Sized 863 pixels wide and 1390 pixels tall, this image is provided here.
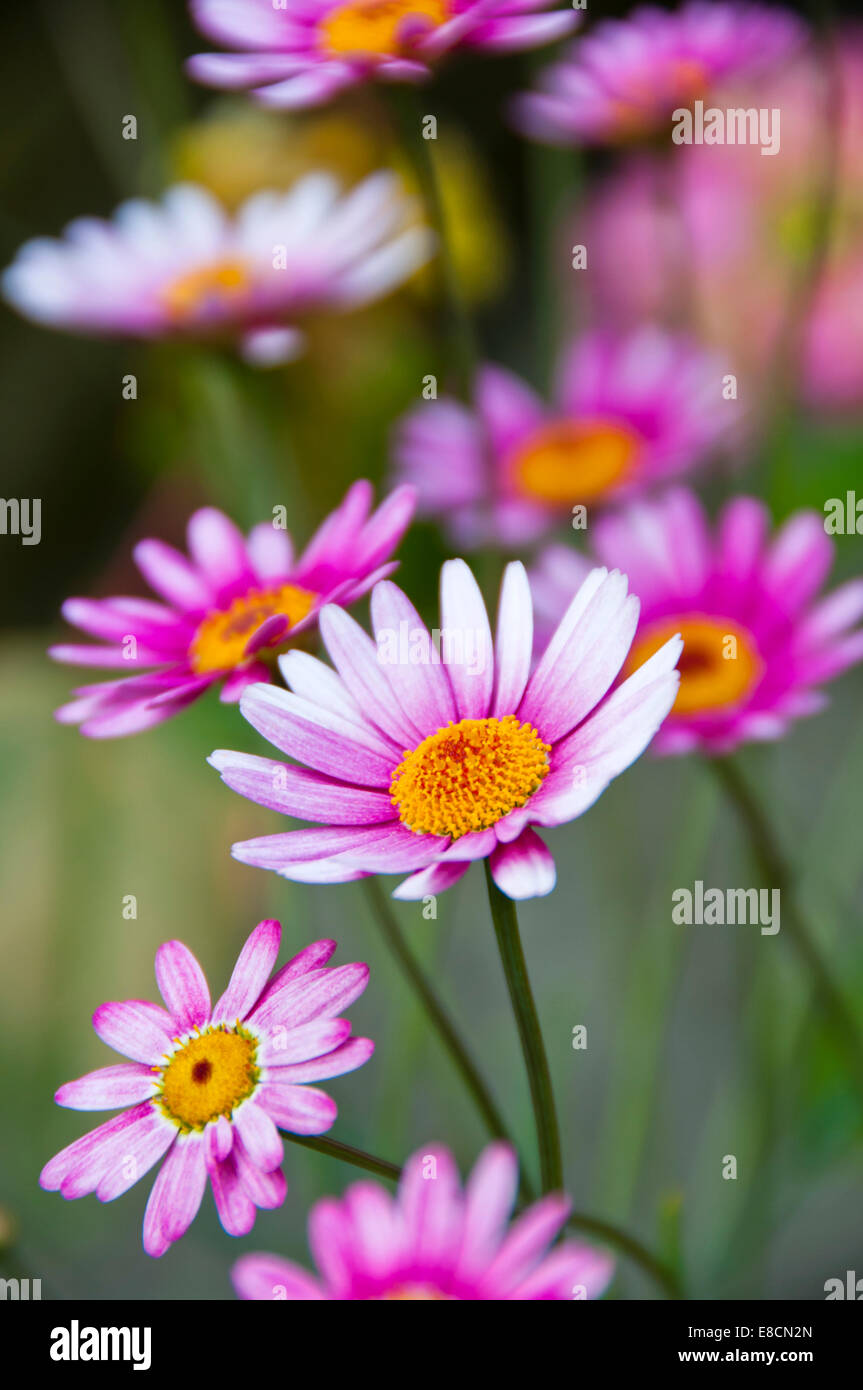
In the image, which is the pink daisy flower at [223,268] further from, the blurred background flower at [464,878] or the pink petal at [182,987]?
the pink petal at [182,987]

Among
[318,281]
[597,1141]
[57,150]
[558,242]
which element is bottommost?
[597,1141]

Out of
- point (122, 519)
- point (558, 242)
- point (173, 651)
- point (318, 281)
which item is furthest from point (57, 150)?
point (173, 651)

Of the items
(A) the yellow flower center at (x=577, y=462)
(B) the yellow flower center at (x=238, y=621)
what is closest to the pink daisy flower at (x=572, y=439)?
(A) the yellow flower center at (x=577, y=462)

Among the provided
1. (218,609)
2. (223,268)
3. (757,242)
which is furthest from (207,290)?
(757,242)

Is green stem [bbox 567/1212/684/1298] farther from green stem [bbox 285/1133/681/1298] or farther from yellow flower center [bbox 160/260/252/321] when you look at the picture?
yellow flower center [bbox 160/260/252/321]

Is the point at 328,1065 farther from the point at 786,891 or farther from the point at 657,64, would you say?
the point at 657,64
